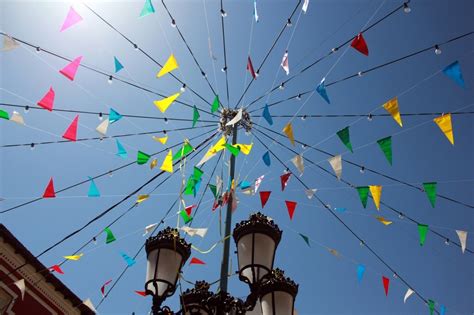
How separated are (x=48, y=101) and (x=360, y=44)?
455 cm

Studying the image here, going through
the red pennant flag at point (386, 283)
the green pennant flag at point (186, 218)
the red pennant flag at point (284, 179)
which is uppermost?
the red pennant flag at point (284, 179)

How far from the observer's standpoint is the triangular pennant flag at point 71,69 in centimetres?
609

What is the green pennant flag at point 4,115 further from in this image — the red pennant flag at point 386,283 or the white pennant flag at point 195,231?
the red pennant flag at point 386,283

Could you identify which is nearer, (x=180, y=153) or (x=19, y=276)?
(x=180, y=153)

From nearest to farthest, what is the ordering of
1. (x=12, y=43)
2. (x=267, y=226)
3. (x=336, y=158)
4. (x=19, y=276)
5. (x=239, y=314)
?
(x=239, y=314)
(x=267, y=226)
(x=12, y=43)
(x=336, y=158)
(x=19, y=276)

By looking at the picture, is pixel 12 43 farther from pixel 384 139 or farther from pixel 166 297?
pixel 384 139

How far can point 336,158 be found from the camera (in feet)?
21.1

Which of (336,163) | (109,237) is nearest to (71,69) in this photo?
(109,237)


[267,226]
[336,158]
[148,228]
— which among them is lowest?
[267,226]

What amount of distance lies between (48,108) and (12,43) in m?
1.01

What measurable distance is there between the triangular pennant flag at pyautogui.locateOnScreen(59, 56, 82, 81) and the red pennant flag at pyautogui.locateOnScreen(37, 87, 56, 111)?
433mm

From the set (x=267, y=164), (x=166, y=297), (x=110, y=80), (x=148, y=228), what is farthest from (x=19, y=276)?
(x=166, y=297)

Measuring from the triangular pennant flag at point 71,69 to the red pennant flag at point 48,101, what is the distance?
0.43m

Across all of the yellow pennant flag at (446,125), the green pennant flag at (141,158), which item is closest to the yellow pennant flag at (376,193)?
the yellow pennant flag at (446,125)
